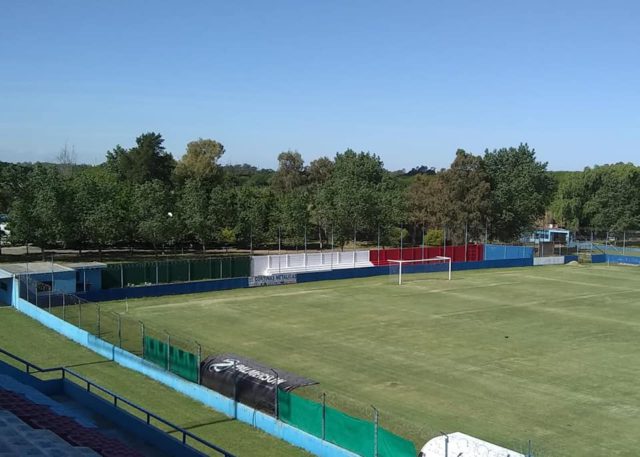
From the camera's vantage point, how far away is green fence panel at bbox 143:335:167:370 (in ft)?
82.0

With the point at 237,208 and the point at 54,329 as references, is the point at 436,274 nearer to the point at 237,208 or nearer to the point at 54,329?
the point at 237,208

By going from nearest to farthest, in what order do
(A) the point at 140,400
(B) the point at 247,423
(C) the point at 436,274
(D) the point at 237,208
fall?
1. (B) the point at 247,423
2. (A) the point at 140,400
3. (C) the point at 436,274
4. (D) the point at 237,208

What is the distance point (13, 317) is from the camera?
36469 millimetres

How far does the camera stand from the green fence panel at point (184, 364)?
76.4 ft

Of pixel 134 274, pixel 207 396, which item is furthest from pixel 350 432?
pixel 134 274

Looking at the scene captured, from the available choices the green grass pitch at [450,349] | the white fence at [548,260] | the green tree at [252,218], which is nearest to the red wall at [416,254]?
the white fence at [548,260]

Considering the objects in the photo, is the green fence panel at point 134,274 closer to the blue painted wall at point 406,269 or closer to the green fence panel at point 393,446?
the blue painted wall at point 406,269

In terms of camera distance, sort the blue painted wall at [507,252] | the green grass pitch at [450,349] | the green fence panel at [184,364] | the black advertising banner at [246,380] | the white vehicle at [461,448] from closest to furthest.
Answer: the white vehicle at [461,448] → the black advertising banner at [246,380] → the green grass pitch at [450,349] → the green fence panel at [184,364] → the blue painted wall at [507,252]

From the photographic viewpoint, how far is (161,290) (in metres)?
46.7

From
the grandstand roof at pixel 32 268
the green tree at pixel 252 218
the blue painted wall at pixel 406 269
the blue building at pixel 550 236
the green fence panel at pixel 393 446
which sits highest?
the green tree at pixel 252 218

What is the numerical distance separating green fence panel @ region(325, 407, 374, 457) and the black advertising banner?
2637mm

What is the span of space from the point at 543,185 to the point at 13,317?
342ft

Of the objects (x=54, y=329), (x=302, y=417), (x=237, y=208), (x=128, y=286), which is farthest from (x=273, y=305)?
(x=237, y=208)

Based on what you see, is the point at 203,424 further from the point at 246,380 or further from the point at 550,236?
the point at 550,236
